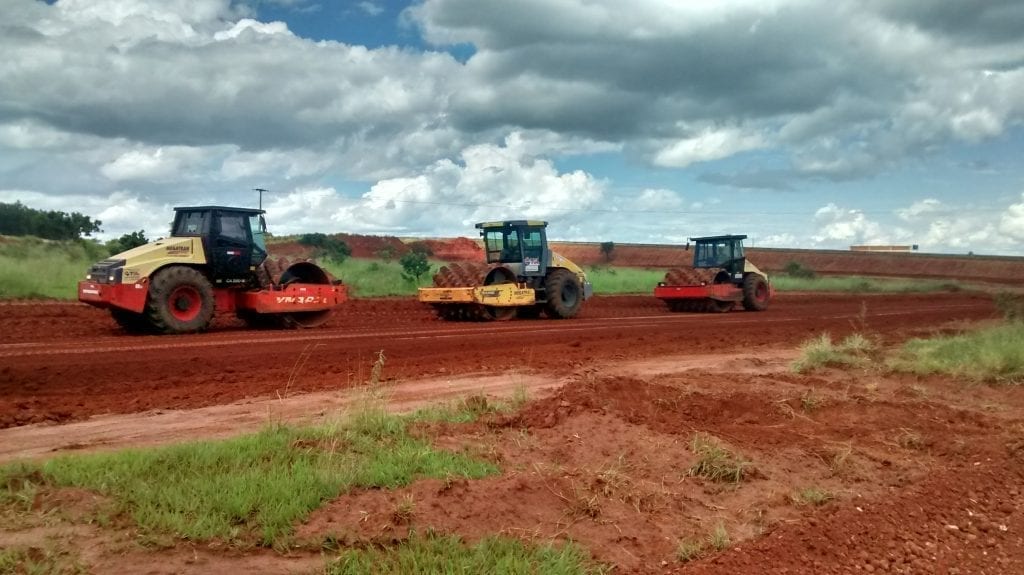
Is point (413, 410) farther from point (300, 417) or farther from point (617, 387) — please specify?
point (617, 387)

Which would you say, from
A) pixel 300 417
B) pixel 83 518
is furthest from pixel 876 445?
pixel 83 518

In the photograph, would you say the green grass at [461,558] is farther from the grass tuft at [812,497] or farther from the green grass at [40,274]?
the green grass at [40,274]

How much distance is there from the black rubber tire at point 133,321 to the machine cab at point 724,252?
740 inches

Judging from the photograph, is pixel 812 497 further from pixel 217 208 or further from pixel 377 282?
pixel 377 282

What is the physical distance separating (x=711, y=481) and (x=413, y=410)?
3662mm

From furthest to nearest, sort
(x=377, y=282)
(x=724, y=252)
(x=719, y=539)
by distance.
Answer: (x=377, y=282) < (x=724, y=252) < (x=719, y=539)

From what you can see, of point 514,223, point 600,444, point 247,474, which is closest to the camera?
point 247,474

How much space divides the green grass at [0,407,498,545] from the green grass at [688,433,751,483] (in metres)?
1.84

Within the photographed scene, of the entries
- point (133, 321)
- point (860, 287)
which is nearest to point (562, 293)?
point (133, 321)

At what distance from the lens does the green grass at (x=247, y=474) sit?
5.25 meters

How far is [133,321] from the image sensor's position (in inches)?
646

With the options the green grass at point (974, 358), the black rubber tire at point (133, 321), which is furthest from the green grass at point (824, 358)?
the black rubber tire at point (133, 321)

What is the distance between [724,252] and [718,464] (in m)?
22.6

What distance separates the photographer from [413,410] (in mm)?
9320
